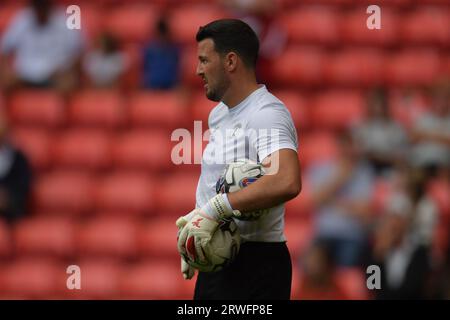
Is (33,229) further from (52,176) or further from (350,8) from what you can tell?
(350,8)

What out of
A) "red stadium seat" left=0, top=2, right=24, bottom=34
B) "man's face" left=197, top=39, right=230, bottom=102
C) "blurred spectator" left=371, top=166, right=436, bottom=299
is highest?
"red stadium seat" left=0, top=2, right=24, bottom=34

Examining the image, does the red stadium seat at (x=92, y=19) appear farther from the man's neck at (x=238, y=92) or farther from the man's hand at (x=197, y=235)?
the man's hand at (x=197, y=235)

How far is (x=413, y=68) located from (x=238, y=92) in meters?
4.62

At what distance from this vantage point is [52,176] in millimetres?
8086

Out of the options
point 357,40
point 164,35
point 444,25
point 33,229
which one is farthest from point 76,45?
point 444,25

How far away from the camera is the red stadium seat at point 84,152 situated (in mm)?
8148

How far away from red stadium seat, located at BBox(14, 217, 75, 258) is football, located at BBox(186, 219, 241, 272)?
396cm

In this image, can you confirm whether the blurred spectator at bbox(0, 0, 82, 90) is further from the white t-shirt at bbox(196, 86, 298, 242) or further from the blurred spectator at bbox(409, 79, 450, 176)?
the white t-shirt at bbox(196, 86, 298, 242)

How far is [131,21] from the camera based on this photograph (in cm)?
901

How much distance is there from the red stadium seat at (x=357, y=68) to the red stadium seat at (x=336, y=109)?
0.13 meters

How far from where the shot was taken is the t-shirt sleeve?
11.9 ft

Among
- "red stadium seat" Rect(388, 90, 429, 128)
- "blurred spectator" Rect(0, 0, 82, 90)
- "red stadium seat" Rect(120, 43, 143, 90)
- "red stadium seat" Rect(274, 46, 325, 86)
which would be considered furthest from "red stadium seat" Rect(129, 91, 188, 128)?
"red stadium seat" Rect(388, 90, 429, 128)

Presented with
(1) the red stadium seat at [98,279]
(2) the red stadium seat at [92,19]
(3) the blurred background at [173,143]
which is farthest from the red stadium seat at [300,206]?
(2) the red stadium seat at [92,19]
